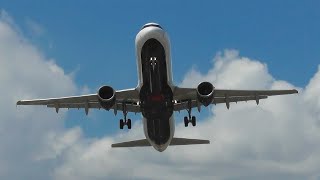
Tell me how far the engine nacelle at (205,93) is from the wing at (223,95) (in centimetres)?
128

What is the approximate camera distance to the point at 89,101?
41.3 metres

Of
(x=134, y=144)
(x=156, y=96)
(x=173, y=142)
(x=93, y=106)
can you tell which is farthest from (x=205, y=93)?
(x=134, y=144)

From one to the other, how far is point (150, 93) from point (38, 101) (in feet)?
31.0

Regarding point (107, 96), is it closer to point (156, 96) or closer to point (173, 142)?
point (156, 96)

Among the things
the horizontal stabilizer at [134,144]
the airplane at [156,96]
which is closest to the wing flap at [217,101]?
the airplane at [156,96]

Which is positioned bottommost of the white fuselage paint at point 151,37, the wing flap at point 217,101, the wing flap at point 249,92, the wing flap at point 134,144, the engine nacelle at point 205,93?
the wing flap at point 134,144

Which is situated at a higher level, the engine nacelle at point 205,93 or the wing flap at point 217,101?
the wing flap at point 217,101

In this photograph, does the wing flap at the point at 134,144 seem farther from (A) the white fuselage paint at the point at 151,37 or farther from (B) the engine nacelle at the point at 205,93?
(B) the engine nacelle at the point at 205,93

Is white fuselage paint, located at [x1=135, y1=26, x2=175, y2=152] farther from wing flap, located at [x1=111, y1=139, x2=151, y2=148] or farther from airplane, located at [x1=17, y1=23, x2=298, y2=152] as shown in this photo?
wing flap, located at [x1=111, y1=139, x2=151, y2=148]

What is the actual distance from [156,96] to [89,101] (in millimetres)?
6829

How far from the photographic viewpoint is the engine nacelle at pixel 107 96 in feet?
119

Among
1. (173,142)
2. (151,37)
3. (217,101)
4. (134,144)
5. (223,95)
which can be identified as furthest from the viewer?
(173,142)

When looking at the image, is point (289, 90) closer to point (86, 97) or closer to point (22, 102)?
point (86, 97)

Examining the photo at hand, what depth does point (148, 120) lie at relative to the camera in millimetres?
38625
